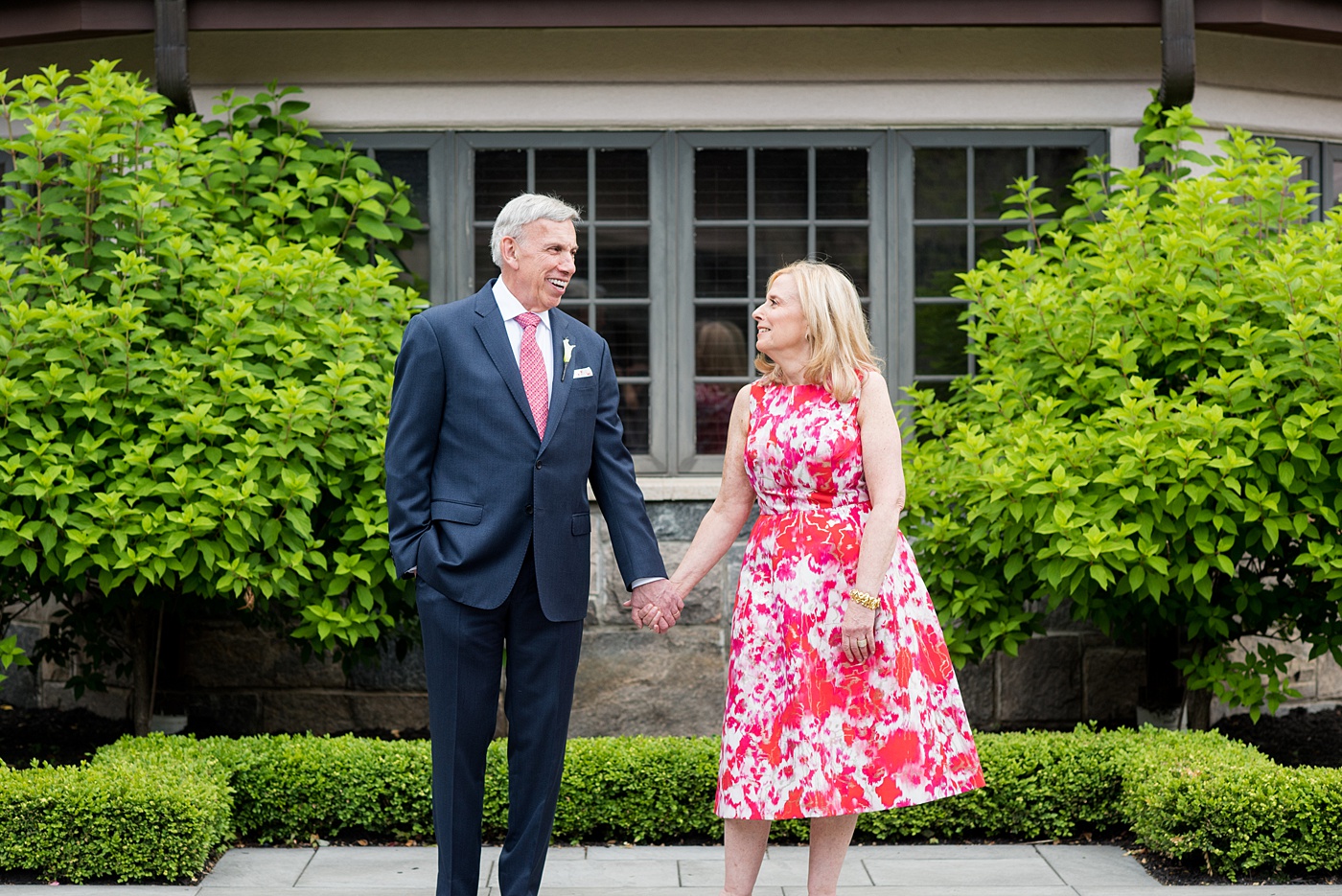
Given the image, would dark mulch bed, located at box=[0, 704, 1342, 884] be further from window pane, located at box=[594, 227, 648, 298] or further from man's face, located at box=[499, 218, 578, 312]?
man's face, located at box=[499, 218, 578, 312]

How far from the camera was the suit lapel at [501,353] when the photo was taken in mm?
3824

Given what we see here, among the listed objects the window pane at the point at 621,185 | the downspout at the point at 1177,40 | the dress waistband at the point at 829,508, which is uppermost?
the downspout at the point at 1177,40

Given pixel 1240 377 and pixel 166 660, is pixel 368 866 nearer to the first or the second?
pixel 166 660

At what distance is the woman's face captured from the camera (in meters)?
3.92

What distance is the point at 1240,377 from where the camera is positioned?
5.24 m

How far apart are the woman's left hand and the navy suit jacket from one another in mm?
779

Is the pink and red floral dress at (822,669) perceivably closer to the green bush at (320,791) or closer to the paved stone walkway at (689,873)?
the paved stone walkway at (689,873)

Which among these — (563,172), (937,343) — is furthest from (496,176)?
(937,343)

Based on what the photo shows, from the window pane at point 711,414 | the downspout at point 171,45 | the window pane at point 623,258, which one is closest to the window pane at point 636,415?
the window pane at point 711,414

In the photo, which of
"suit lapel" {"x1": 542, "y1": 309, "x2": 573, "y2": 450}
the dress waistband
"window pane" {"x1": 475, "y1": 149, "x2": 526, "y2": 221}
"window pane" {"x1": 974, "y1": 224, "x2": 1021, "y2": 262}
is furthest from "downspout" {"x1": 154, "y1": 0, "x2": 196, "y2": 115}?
the dress waistband

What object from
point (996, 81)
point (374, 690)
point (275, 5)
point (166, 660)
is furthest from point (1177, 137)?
point (166, 660)

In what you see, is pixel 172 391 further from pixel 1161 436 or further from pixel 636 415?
pixel 1161 436

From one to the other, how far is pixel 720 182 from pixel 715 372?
0.96 metres

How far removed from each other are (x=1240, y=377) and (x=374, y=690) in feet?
14.3
